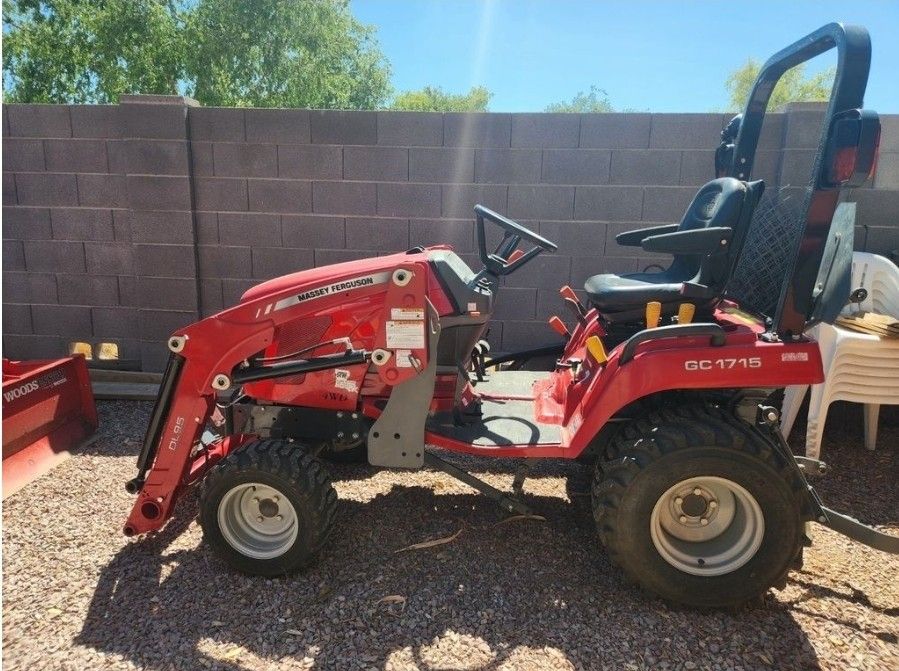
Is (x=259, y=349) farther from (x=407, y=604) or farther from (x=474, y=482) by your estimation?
(x=407, y=604)

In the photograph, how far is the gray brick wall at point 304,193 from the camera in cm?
414

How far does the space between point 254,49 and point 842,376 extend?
1953 centimetres

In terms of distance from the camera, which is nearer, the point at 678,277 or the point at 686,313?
the point at 686,313

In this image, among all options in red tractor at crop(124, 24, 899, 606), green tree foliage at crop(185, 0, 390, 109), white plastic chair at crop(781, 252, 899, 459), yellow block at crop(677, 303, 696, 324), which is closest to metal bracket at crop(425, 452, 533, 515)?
red tractor at crop(124, 24, 899, 606)

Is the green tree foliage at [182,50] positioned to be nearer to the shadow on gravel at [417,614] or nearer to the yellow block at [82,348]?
the yellow block at [82,348]

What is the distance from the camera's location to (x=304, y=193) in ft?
14.5

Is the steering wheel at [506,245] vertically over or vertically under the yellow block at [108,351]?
over

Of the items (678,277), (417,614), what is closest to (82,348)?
(417,614)

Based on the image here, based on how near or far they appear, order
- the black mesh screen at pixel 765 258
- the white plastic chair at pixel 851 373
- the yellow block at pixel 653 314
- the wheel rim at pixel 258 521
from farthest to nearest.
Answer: the white plastic chair at pixel 851 373, the black mesh screen at pixel 765 258, the wheel rim at pixel 258 521, the yellow block at pixel 653 314

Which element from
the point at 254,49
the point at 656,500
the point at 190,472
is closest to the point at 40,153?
the point at 190,472

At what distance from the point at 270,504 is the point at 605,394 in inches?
54.9

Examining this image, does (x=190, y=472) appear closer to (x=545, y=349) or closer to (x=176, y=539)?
(x=176, y=539)

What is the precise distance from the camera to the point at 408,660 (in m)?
2.00

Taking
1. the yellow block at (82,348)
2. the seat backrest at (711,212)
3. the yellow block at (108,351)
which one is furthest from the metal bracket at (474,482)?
the yellow block at (82,348)
